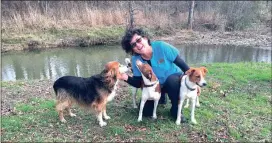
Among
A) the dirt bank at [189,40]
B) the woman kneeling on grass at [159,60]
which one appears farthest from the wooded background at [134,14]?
Result: the woman kneeling on grass at [159,60]

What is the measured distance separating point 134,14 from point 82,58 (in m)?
→ 5.70

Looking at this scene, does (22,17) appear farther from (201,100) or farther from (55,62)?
(201,100)

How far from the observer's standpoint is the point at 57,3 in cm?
1944

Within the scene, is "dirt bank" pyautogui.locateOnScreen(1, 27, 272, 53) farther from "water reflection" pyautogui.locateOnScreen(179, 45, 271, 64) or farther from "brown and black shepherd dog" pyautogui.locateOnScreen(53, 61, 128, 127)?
"brown and black shepherd dog" pyautogui.locateOnScreen(53, 61, 128, 127)

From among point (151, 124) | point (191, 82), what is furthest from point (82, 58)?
point (191, 82)

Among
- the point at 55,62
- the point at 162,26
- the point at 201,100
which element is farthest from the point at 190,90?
the point at 162,26

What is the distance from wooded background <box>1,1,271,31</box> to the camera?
1647cm

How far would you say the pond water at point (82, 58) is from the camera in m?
10.9

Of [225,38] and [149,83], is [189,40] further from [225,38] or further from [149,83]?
[149,83]

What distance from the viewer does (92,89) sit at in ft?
15.8

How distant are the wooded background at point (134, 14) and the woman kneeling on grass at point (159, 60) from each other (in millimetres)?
11183

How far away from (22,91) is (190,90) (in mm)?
4450

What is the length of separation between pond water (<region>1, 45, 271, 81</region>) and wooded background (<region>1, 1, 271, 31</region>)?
2622mm

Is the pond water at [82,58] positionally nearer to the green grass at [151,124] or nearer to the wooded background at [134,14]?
the wooded background at [134,14]
